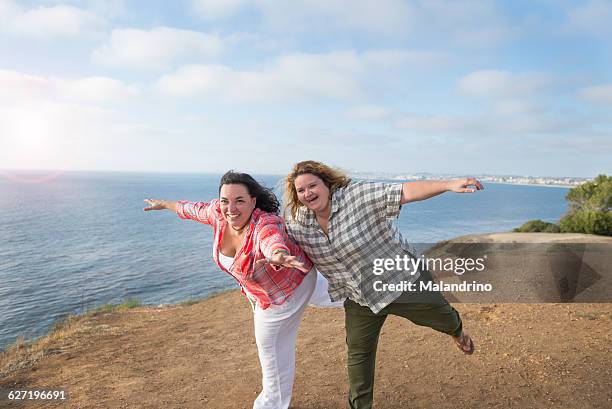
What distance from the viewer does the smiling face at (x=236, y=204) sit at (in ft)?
11.9

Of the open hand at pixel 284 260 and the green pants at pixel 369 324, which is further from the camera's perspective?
the green pants at pixel 369 324

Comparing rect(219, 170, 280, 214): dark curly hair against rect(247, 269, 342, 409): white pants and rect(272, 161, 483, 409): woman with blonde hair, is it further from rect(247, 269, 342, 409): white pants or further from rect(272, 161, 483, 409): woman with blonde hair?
rect(247, 269, 342, 409): white pants

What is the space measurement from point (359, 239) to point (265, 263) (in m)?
0.81

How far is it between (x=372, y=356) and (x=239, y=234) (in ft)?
5.53

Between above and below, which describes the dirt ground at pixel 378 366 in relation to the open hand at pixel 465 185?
below

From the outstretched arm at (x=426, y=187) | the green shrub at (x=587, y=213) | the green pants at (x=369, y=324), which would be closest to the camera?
the outstretched arm at (x=426, y=187)

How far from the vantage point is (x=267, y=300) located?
12.4 ft

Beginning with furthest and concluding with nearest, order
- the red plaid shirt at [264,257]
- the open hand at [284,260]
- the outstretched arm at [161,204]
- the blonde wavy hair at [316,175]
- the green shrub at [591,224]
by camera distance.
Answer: the green shrub at [591,224]
the outstretched arm at [161,204]
the blonde wavy hair at [316,175]
the red plaid shirt at [264,257]
the open hand at [284,260]

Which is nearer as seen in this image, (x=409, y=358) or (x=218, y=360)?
(x=409, y=358)

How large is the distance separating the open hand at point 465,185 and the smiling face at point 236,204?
170 centimetres

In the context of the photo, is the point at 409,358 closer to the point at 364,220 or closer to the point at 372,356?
the point at 372,356

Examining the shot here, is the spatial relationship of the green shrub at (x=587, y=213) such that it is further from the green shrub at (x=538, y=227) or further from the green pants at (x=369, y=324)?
the green pants at (x=369, y=324)

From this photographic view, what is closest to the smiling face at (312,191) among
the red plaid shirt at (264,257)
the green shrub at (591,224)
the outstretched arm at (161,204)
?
the red plaid shirt at (264,257)

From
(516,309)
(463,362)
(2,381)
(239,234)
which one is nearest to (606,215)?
(516,309)
